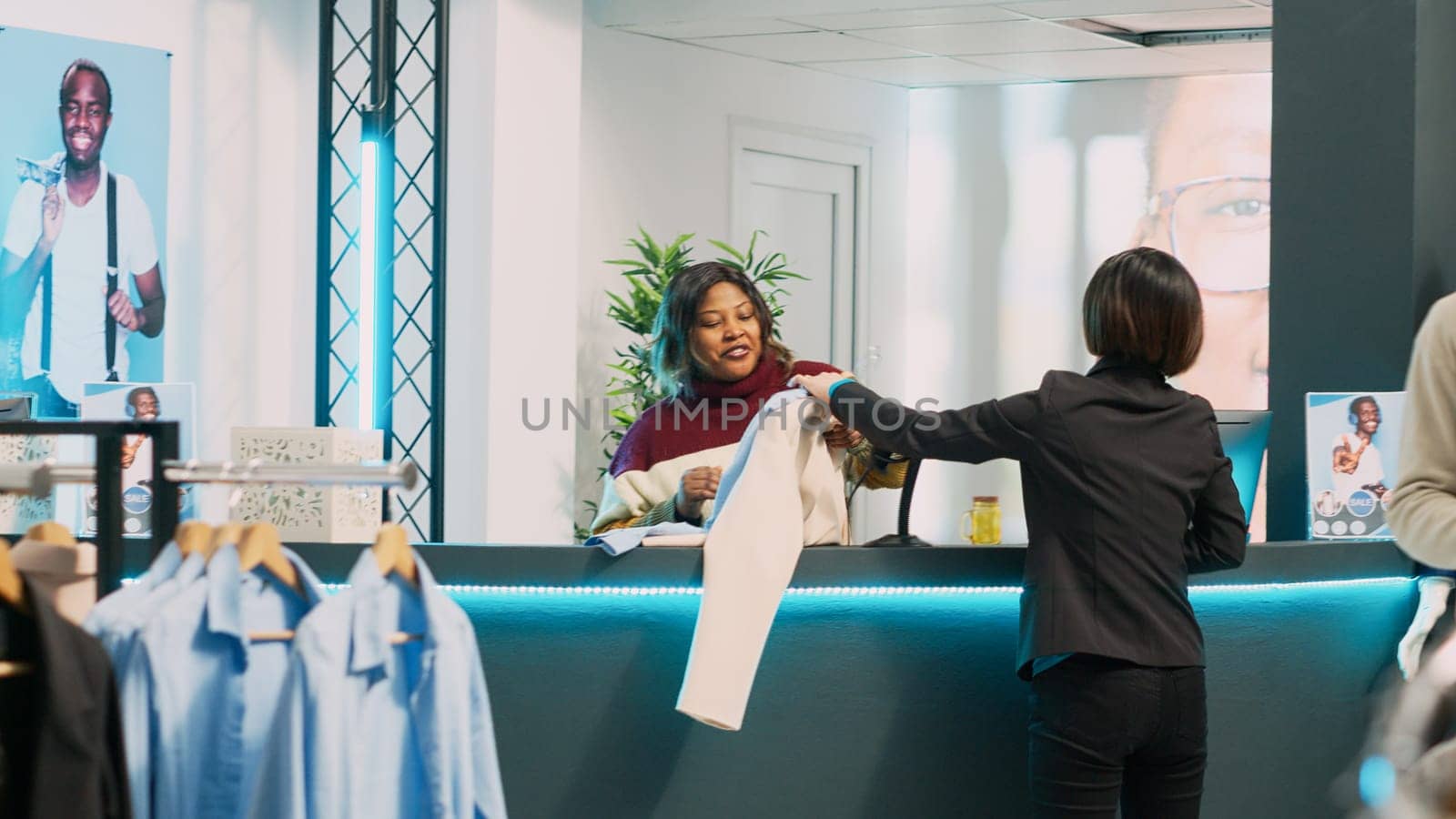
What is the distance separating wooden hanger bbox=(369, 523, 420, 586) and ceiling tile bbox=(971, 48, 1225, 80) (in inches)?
216

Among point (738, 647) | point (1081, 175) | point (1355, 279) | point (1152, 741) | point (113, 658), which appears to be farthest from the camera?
point (1081, 175)

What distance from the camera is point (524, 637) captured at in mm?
3146

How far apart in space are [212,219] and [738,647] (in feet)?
11.1

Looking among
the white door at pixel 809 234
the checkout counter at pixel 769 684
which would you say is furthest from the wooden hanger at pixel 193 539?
the white door at pixel 809 234

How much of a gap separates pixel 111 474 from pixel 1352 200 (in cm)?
307

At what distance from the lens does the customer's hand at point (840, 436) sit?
3195 mm

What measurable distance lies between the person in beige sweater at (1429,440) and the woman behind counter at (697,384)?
1.55m

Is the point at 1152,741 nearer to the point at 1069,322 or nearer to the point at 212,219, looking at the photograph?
the point at 212,219

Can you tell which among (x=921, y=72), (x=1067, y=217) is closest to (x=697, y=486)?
(x=921, y=72)

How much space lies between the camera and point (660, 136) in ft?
22.2

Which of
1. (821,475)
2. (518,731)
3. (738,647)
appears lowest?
(518,731)

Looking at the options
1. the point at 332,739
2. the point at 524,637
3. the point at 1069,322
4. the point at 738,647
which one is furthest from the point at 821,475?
the point at 1069,322

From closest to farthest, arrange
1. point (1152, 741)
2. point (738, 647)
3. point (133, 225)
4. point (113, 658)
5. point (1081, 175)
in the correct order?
1. point (113, 658)
2. point (1152, 741)
3. point (738, 647)
4. point (133, 225)
5. point (1081, 175)

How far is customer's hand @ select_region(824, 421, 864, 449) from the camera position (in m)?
3.20
